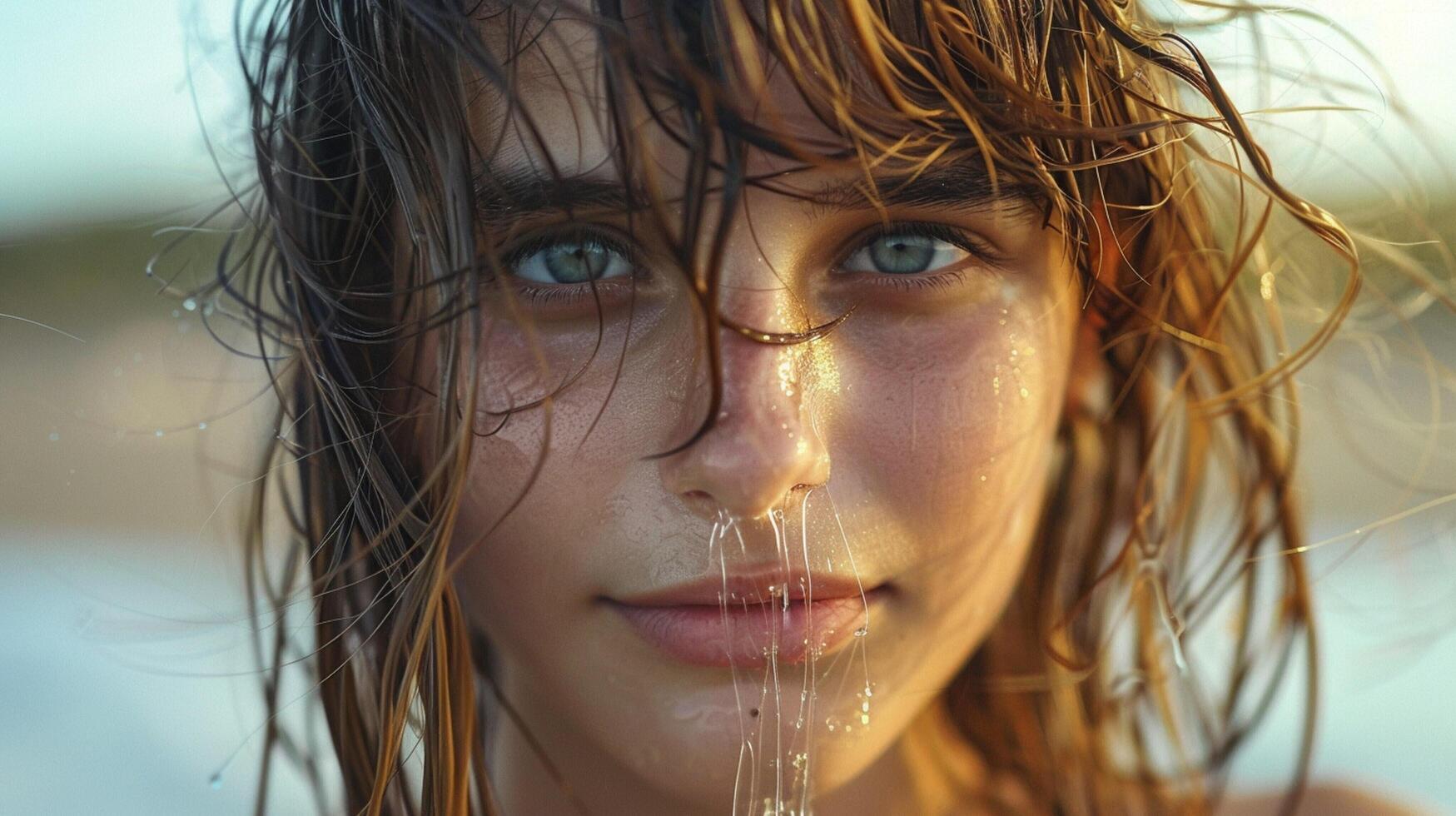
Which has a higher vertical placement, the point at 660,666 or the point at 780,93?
the point at 780,93

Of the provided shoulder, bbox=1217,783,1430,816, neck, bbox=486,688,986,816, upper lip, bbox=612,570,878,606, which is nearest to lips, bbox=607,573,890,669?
upper lip, bbox=612,570,878,606

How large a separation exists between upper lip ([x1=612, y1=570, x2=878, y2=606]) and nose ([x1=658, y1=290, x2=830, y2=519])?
0.23ft

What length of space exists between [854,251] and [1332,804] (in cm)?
107

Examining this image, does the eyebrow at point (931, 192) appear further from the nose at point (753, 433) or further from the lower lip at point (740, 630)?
the lower lip at point (740, 630)

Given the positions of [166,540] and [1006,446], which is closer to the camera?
[1006,446]

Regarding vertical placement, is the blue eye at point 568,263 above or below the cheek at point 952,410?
above

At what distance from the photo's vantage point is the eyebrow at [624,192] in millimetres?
813

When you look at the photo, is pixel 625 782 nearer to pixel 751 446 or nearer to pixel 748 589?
pixel 748 589

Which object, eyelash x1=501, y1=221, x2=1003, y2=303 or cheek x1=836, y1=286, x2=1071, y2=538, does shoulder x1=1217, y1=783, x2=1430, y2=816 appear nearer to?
cheek x1=836, y1=286, x2=1071, y2=538

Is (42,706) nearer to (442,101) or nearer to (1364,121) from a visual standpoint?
(442,101)

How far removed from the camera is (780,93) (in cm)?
79

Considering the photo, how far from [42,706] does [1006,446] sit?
290cm

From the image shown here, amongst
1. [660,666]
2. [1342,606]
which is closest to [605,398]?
[660,666]

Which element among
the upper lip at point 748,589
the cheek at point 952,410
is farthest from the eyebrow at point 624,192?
the upper lip at point 748,589
